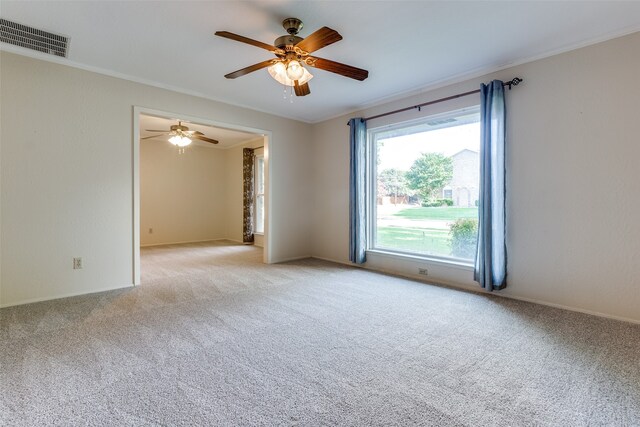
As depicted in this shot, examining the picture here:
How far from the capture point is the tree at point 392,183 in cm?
449

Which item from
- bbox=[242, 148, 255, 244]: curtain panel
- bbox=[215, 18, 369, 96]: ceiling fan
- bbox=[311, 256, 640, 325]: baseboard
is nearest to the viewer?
bbox=[215, 18, 369, 96]: ceiling fan

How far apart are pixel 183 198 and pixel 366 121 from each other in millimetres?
5321

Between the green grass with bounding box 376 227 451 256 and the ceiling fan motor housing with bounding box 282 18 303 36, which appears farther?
the green grass with bounding box 376 227 451 256

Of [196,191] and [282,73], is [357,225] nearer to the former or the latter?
[282,73]

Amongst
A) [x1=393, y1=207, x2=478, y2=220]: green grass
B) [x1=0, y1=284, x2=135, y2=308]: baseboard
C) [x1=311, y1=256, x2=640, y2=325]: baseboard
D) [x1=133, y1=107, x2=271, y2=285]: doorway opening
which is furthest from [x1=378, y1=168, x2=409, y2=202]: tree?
[x1=0, y1=284, x2=135, y2=308]: baseboard

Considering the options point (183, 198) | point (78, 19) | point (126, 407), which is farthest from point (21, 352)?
point (183, 198)

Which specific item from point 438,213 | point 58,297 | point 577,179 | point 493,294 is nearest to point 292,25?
point 438,213

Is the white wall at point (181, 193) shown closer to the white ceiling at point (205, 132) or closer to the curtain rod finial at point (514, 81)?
the white ceiling at point (205, 132)

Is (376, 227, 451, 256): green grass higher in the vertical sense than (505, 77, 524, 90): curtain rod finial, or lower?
lower

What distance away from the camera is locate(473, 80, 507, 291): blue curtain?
3234 mm

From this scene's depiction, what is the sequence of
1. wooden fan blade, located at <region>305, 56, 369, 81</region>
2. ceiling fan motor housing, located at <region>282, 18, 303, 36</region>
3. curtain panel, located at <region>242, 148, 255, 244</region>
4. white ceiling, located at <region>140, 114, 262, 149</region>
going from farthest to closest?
curtain panel, located at <region>242, 148, 255, 244</region>
white ceiling, located at <region>140, 114, 262, 149</region>
wooden fan blade, located at <region>305, 56, 369, 81</region>
ceiling fan motor housing, located at <region>282, 18, 303, 36</region>

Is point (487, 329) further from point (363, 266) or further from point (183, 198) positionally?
point (183, 198)

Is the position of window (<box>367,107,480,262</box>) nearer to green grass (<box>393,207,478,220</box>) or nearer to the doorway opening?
green grass (<box>393,207,478,220</box>)

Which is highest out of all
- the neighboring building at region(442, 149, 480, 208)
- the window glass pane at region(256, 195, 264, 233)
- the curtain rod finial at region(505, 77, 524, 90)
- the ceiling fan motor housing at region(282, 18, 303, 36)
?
the ceiling fan motor housing at region(282, 18, 303, 36)
